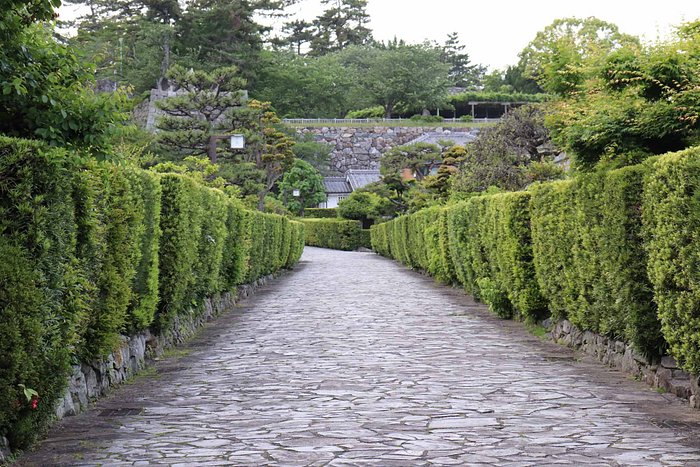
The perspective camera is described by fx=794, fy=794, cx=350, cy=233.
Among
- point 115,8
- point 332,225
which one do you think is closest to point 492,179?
point 332,225

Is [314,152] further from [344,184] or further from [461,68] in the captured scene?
[461,68]

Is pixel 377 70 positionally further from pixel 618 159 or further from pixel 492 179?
pixel 618 159

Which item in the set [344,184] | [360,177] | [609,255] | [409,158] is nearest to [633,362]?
[609,255]

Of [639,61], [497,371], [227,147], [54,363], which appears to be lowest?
[497,371]

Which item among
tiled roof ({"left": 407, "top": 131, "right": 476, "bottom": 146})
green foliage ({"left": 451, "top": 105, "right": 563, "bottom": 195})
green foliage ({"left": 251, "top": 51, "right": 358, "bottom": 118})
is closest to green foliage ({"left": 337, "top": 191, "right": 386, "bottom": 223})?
green foliage ({"left": 451, "top": 105, "right": 563, "bottom": 195})

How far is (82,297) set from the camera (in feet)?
20.2

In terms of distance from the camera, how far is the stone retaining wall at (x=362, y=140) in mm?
85438

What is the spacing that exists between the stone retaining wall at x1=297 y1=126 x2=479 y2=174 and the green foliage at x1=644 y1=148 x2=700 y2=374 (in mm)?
78494

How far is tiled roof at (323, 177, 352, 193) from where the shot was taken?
253ft

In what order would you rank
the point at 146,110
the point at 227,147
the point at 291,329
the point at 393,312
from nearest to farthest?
the point at 291,329 → the point at 393,312 → the point at 227,147 → the point at 146,110

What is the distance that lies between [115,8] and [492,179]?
169 ft

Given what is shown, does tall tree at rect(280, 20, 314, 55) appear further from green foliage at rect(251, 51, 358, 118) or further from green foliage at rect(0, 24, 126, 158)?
green foliage at rect(0, 24, 126, 158)

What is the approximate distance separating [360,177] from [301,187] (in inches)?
476

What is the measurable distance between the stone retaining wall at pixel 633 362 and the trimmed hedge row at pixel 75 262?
479 centimetres
